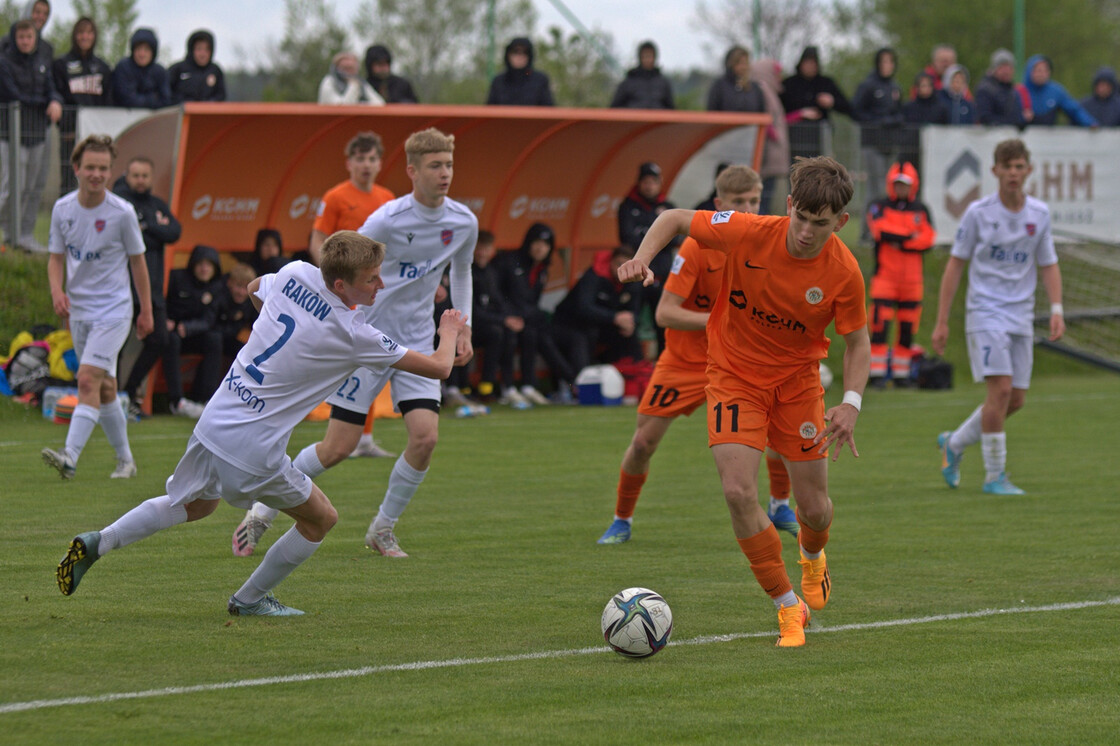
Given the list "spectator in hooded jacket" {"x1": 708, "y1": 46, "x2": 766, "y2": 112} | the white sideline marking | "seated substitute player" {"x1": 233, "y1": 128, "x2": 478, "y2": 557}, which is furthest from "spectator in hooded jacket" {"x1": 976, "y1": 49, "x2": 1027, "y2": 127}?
the white sideline marking

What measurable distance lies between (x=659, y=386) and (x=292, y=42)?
4302cm

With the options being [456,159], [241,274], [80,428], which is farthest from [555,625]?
[456,159]

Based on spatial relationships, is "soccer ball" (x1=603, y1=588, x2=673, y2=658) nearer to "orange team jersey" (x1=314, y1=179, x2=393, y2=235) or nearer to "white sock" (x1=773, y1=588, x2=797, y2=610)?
"white sock" (x1=773, y1=588, x2=797, y2=610)

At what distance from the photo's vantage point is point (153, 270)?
1327cm

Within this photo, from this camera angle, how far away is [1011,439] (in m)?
12.9

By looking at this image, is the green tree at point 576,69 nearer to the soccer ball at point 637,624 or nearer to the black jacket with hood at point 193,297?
the black jacket with hood at point 193,297

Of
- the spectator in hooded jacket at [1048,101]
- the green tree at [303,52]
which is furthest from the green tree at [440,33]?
the spectator in hooded jacket at [1048,101]

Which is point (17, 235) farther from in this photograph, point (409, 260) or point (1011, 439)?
point (1011, 439)

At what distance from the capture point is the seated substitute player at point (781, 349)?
565cm

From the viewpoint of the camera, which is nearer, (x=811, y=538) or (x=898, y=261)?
(x=811, y=538)

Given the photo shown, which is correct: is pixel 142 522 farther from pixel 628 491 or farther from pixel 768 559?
pixel 628 491

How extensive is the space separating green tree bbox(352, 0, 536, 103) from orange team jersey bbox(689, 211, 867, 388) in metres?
45.5

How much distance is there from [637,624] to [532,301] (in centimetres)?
1069

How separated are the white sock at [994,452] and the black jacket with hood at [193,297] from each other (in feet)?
24.4
